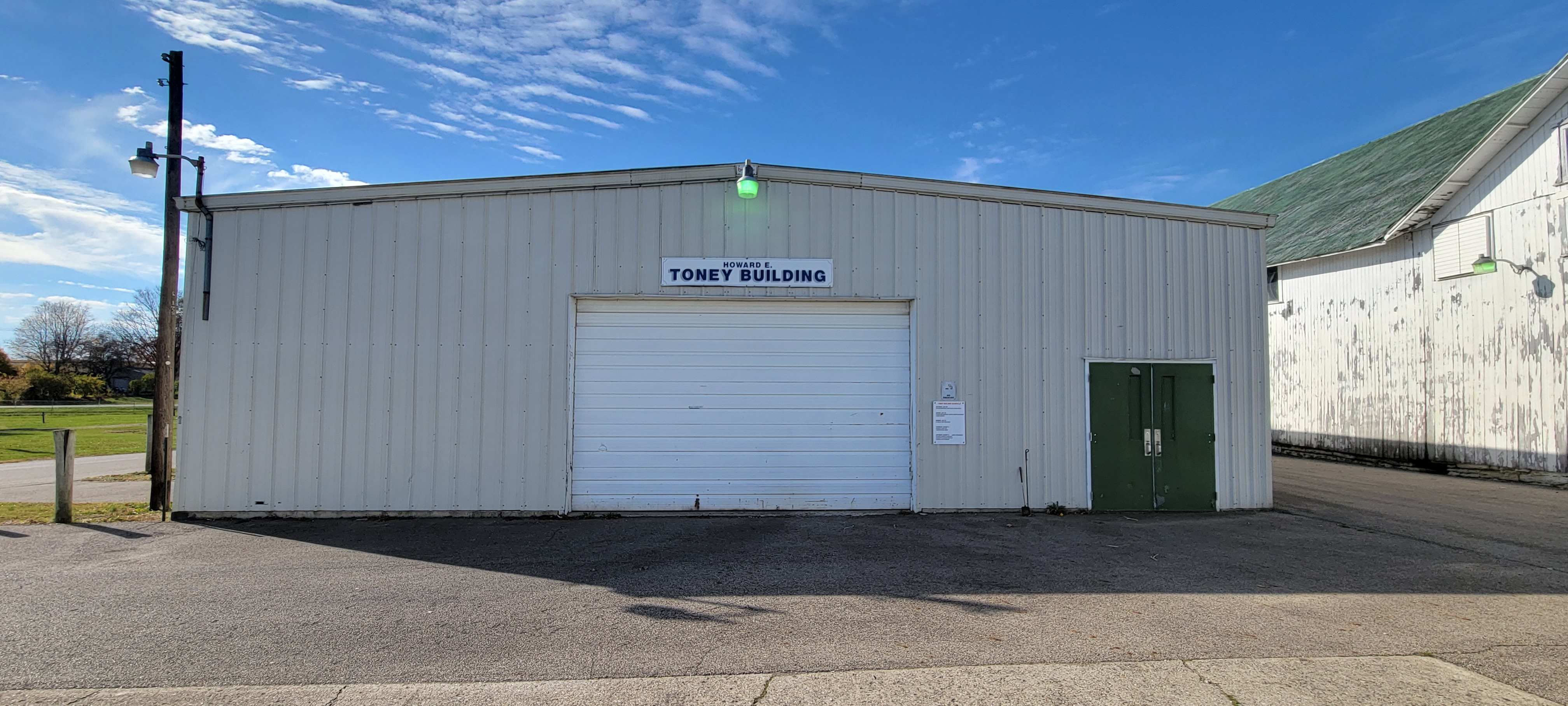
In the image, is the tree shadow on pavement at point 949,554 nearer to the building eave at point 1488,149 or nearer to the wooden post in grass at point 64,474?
the wooden post in grass at point 64,474

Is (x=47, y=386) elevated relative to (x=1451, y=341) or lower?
lower

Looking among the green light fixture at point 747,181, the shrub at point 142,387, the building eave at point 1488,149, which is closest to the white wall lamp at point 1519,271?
the building eave at point 1488,149

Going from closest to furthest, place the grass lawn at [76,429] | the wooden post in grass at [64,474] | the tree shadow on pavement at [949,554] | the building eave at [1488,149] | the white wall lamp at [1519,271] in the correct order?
the tree shadow on pavement at [949,554]
the wooden post in grass at [64,474]
the building eave at [1488,149]
the white wall lamp at [1519,271]
the grass lawn at [76,429]

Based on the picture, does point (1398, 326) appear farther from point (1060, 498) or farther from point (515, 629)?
→ point (515, 629)

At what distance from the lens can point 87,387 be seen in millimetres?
52625

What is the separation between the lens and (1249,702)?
12.4 ft

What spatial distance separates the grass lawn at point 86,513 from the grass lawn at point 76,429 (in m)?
5.80

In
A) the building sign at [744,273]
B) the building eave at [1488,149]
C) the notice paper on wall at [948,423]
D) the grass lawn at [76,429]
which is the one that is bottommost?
the grass lawn at [76,429]

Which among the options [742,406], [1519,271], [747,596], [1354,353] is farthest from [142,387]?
[1519,271]

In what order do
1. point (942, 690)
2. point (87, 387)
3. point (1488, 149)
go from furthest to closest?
point (87, 387) < point (1488, 149) < point (942, 690)

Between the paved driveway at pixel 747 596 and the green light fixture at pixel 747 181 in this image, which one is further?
the green light fixture at pixel 747 181

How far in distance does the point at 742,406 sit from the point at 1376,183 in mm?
19629

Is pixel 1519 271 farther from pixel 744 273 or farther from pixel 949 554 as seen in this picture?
pixel 744 273

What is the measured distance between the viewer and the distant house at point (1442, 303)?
1334 centimetres
